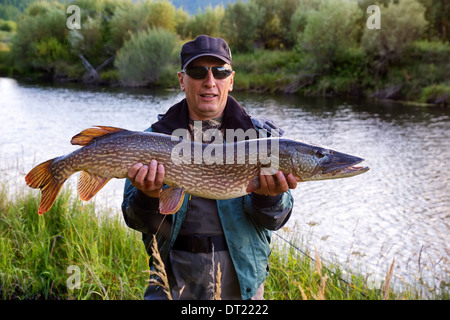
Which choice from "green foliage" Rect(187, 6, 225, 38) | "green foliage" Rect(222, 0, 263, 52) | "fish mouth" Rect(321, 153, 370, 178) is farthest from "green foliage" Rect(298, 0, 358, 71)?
"fish mouth" Rect(321, 153, 370, 178)

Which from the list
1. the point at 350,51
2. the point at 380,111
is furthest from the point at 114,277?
the point at 350,51

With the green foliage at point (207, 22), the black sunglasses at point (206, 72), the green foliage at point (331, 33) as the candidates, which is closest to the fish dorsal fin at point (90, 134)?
the black sunglasses at point (206, 72)

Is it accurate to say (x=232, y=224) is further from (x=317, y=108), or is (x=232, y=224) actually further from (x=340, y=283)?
(x=317, y=108)

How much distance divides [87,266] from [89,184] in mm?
817

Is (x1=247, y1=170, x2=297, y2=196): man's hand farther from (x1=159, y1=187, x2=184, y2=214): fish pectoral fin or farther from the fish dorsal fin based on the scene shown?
the fish dorsal fin

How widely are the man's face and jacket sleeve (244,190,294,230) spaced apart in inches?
19.3

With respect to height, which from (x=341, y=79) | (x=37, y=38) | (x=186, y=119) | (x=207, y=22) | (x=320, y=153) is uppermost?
(x=207, y=22)

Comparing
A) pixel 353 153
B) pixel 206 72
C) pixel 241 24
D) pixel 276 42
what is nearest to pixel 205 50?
pixel 206 72

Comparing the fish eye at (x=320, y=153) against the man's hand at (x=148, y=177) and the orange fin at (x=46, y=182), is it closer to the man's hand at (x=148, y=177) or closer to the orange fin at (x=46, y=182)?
the man's hand at (x=148, y=177)

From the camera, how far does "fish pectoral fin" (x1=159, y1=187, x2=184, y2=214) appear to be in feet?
5.77

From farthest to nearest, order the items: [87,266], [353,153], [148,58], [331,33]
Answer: [148,58] → [331,33] → [353,153] → [87,266]

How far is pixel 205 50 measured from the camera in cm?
201

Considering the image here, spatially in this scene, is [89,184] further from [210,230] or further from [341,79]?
[341,79]

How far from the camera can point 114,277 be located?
293cm
